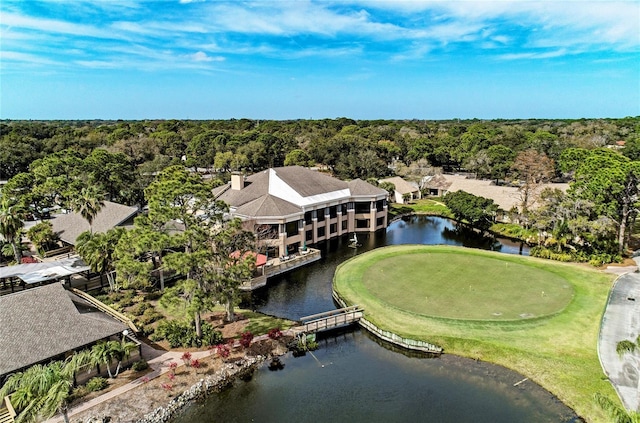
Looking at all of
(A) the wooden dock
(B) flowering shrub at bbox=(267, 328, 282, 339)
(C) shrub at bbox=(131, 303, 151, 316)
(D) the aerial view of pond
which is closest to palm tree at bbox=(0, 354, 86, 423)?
(D) the aerial view of pond

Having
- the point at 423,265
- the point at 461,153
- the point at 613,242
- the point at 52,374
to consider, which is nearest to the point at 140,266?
the point at 52,374

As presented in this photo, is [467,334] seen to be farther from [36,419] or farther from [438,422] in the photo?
[36,419]

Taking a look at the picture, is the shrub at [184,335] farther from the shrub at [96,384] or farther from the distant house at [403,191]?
the distant house at [403,191]

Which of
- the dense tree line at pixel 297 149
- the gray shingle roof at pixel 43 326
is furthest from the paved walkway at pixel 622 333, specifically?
the dense tree line at pixel 297 149

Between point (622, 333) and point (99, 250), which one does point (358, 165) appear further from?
point (622, 333)

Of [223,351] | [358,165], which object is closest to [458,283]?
[223,351]

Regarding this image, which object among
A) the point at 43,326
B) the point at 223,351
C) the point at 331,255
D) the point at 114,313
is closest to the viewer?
the point at 43,326

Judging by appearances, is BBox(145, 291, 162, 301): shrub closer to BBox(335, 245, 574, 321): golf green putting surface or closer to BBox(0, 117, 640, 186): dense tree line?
BBox(335, 245, 574, 321): golf green putting surface
